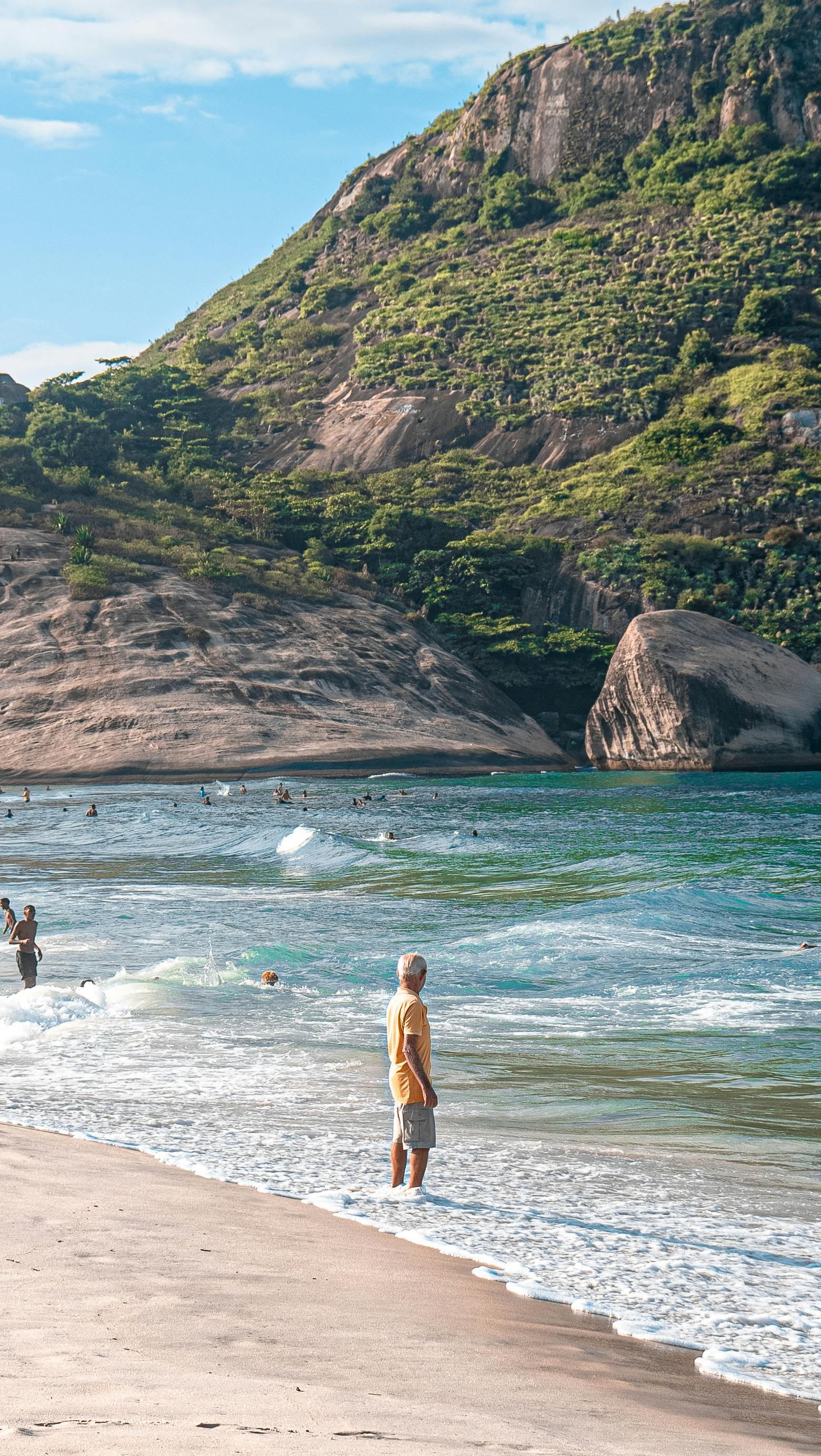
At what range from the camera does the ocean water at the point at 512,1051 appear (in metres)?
7.02

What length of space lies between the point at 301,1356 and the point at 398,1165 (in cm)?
331

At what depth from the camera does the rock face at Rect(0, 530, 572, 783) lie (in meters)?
57.9

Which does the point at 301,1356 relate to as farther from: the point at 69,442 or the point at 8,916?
the point at 69,442

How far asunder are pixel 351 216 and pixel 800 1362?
489 ft

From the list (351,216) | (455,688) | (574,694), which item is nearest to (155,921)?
(455,688)

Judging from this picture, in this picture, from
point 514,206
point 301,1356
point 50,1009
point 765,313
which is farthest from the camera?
point 514,206

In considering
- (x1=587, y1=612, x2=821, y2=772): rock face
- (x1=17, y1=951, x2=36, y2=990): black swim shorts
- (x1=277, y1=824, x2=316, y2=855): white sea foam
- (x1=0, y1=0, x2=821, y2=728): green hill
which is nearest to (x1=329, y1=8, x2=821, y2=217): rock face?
(x1=0, y1=0, x2=821, y2=728): green hill

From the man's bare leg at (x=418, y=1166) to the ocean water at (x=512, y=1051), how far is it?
174mm

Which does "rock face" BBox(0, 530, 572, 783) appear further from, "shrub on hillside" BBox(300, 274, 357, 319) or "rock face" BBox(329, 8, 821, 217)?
"rock face" BBox(329, 8, 821, 217)

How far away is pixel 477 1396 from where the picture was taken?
182 inches

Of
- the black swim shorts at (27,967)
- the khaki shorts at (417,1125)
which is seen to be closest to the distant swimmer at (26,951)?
the black swim shorts at (27,967)

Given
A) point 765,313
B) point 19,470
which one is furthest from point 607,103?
point 19,470

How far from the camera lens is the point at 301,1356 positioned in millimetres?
4906

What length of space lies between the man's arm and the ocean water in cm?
66
